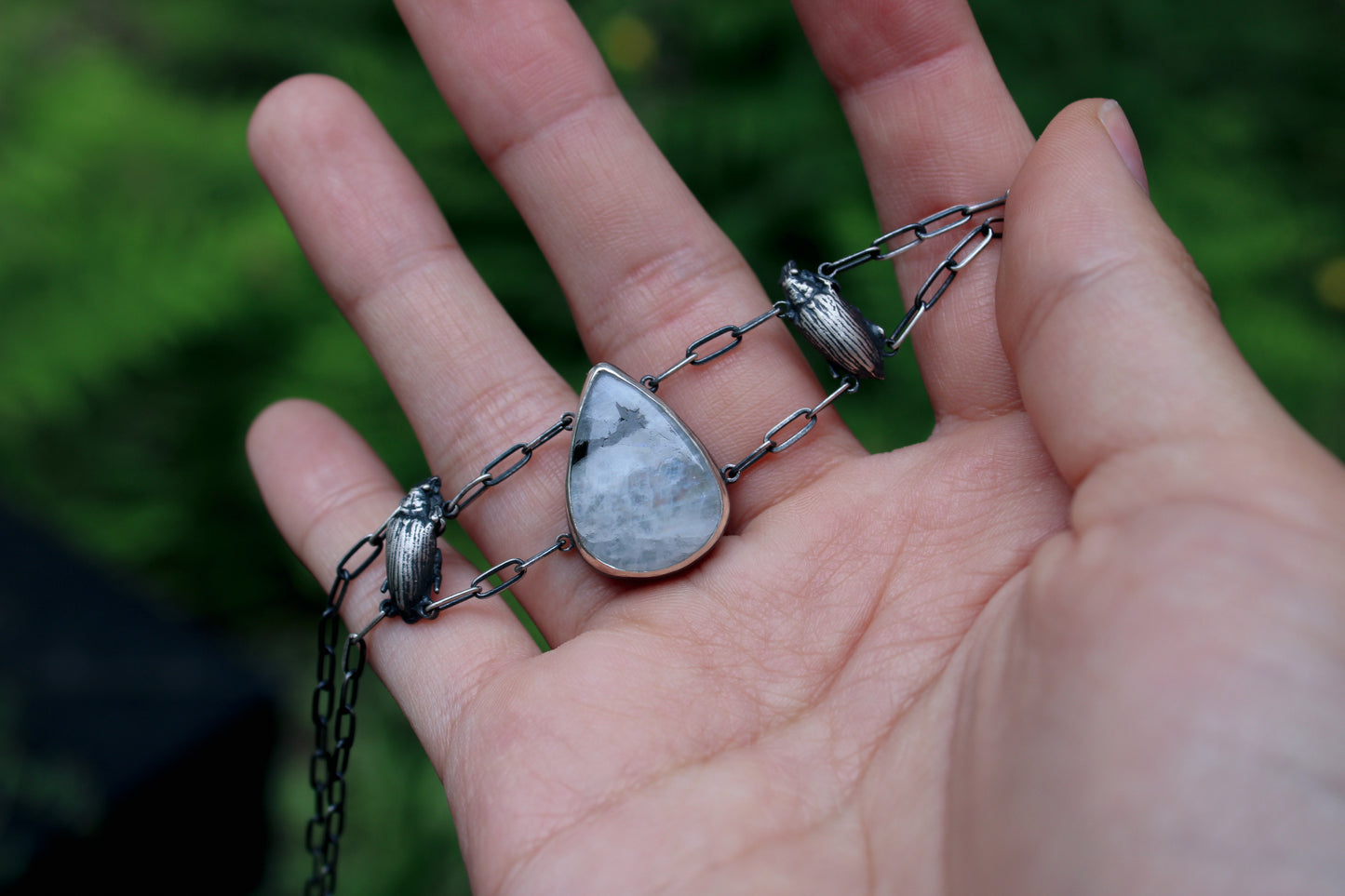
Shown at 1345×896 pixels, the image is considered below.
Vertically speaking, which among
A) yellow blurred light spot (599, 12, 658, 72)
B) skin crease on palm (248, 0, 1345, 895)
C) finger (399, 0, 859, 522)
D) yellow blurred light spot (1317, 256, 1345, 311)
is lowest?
yellow blurred light spot (1317, 256, 1345, 311)

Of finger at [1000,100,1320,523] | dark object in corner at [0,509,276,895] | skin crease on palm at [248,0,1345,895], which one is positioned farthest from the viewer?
dark object in corner at [0,509,276,895]

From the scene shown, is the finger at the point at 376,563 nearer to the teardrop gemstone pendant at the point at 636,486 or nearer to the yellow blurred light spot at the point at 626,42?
the teardrop gemstone pendant at the point at 636,486

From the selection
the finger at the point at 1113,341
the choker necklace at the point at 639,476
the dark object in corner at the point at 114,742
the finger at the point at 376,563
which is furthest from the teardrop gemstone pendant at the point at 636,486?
the dark object in corner at the point at 114,742

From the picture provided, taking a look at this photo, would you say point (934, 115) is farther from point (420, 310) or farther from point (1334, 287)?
point (1334, 287)

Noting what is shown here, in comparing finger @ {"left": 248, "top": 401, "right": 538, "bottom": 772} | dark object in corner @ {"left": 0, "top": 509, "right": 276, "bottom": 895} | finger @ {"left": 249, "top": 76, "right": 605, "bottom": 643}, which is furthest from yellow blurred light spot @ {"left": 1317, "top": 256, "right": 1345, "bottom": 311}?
dark object in corner @ {"left": 0, "top": 509, "right": 276, "bottom": 895}

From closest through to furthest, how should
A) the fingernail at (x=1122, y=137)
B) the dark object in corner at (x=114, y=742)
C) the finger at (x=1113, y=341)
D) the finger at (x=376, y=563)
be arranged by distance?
the finger at (x=1113, y=341) → the fingernail at (x=1122, y=137) → the finger at (x=376, y=563) → the dark object in corner at (x=114, y=742)

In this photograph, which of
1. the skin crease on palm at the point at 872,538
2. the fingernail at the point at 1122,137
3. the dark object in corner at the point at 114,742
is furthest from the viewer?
the dark object in corner at the point at 114,742

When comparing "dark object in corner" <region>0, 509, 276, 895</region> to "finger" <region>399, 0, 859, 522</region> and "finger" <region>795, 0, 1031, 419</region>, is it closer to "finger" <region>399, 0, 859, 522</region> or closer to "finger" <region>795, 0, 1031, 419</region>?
"finger" <region>399, 0, 859, 522</region>
